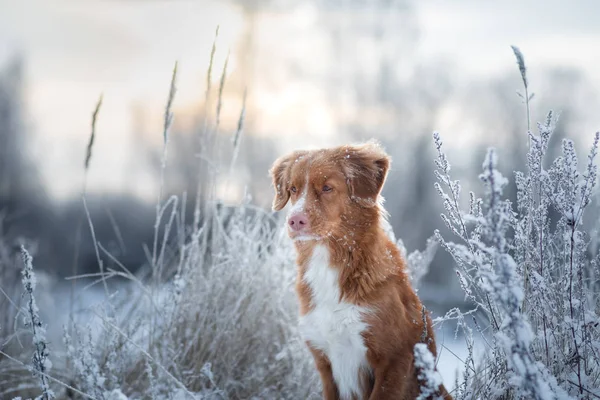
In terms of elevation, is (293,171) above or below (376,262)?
above

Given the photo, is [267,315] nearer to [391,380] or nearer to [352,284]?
[352,284]

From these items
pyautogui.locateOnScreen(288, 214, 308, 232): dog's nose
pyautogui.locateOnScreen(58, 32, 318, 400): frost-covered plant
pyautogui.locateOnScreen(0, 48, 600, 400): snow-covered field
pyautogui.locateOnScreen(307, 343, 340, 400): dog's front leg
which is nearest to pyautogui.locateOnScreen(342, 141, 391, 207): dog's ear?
pyautogui.locateOnScreen(288, 214, 308, 232): dog's nose

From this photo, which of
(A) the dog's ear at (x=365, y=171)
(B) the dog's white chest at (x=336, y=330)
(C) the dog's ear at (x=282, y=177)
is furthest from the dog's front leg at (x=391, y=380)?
(C) the dog's ear at (x=282, y=177)

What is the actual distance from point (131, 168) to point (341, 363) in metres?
14.4

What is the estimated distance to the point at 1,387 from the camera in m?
4.22

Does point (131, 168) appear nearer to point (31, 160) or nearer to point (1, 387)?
point (31, 160)

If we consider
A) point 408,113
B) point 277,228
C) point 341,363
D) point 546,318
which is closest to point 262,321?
point 277,228

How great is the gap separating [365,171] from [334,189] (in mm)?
217

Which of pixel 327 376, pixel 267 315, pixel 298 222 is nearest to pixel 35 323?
pixel 298 222

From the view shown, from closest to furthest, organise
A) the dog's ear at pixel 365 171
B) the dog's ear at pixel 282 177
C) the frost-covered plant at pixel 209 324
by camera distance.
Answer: the dog's ear at pixel 365 171
the dog's ear at pixel 282 177
the frost-covered plant at pixel 209 324

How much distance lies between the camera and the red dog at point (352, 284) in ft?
9.85

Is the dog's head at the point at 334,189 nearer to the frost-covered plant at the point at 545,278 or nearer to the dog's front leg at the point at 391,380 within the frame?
the frost-covered plant at the point at 545,278

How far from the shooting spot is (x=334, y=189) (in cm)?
334

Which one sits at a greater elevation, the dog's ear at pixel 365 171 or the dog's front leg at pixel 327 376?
the dog's ear at pixel 365 171
